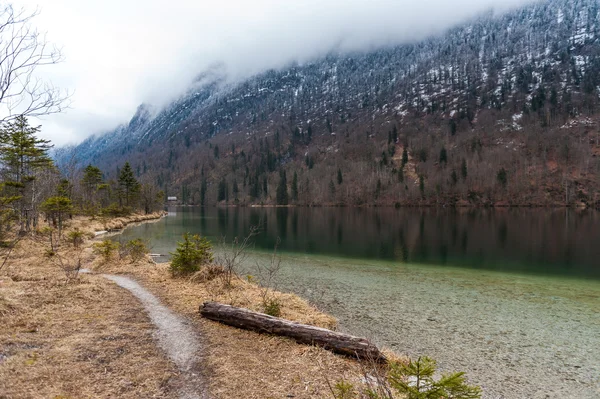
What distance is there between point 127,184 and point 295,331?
60.6m

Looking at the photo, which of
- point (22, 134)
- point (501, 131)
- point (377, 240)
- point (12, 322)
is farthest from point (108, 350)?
point (501, 131)

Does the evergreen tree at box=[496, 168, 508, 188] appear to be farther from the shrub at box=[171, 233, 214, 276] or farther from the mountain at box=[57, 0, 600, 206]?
the shrub at box=[171, 233, 214, 276]

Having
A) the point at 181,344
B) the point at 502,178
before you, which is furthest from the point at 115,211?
the point at 502,178

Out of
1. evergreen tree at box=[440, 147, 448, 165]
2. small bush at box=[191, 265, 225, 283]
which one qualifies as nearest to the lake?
small bush at box=[191, 265, 225, 283]

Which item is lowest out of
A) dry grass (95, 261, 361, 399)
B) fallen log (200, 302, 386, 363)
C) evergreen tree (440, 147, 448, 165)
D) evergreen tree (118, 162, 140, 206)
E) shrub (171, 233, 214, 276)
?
dry grass (95, 261, 361, 399)

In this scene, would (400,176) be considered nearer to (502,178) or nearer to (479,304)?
(502,178)

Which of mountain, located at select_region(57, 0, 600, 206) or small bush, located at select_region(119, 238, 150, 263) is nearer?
small bush, located at select_region(119, 238, 150, 263)

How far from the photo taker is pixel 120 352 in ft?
19.0

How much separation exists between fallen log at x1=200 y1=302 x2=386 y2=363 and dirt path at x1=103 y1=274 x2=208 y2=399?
736 mm

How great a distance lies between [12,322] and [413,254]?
23.6 metres

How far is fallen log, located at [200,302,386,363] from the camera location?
636cm

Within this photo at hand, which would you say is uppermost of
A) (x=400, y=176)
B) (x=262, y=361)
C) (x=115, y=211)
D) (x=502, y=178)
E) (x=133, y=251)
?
(x=400, y=176)

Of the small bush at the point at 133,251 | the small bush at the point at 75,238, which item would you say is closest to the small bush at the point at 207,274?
the small bush at the point at 133,251

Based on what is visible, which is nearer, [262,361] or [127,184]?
[262,361]
